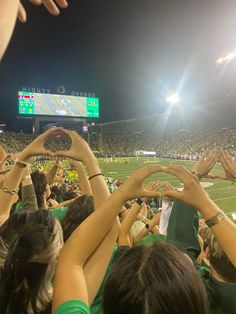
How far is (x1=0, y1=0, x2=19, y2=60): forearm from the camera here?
69 cm

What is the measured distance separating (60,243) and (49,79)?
233 feet

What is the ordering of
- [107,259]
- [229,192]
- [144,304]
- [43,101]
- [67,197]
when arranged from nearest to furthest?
[144,304] → [107,259] → [67,197] → [229,192] → [43,101]

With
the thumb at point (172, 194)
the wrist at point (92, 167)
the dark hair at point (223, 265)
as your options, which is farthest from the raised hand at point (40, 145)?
the dark hair at point (223, 265)

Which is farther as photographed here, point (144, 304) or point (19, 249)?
point (19, 249)

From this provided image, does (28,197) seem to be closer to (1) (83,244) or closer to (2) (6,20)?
(1) (83,244)

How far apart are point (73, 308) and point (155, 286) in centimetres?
28

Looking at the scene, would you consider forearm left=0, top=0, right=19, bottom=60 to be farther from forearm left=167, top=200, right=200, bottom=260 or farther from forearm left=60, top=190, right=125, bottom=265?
forearm left=167, top=200, right=200, bottom=260

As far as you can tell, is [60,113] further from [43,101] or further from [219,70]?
[219,70]

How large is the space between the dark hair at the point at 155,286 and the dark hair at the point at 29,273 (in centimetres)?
47

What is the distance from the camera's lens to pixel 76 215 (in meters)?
2.55

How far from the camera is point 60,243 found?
166cm

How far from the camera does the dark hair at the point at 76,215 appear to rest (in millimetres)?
2494

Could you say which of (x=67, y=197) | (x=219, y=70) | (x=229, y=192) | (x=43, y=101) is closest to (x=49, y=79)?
(x=43, y=101)

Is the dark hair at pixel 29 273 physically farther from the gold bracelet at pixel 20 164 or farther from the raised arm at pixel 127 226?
the gold bracelet at pixel 20 164
